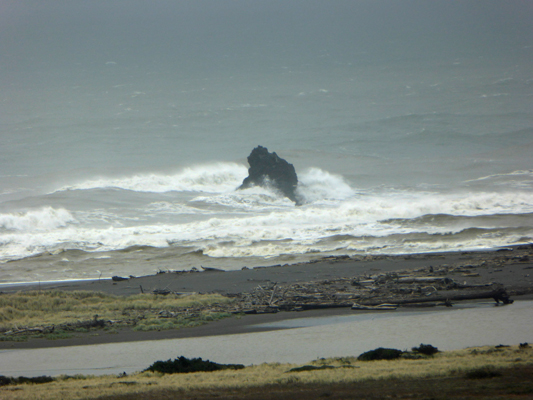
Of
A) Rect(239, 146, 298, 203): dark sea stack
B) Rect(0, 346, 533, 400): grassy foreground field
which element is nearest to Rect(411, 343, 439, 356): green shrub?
Rect(0, 346, 533, 400): grassy foreground field

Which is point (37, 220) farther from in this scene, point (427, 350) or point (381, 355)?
point (427, 350)

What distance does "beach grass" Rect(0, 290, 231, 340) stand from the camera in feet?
49.4

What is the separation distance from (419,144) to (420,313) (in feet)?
175

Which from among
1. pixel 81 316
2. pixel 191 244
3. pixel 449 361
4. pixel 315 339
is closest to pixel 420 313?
pixel 315 339

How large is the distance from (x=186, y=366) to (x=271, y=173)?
32.4 meters

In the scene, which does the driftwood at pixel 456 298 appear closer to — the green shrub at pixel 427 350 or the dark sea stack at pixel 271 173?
the green shrub at pixel 427 350

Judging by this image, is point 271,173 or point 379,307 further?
point 271,173

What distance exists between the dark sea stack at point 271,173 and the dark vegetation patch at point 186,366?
31.3 metres

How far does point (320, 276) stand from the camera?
20.4 metres

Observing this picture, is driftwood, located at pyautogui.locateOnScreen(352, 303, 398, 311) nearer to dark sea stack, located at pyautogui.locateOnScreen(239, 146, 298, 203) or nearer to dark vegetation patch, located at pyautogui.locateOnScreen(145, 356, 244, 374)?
dark vegetation patch, located at pyautogui.locateOnScreen(145, 356, 244, 374)

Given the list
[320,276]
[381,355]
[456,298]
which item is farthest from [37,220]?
[381,355]

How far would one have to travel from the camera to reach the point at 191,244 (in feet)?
98.3

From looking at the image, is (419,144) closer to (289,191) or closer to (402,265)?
(289,191)

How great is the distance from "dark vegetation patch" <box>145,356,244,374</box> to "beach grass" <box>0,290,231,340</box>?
4289 mm
